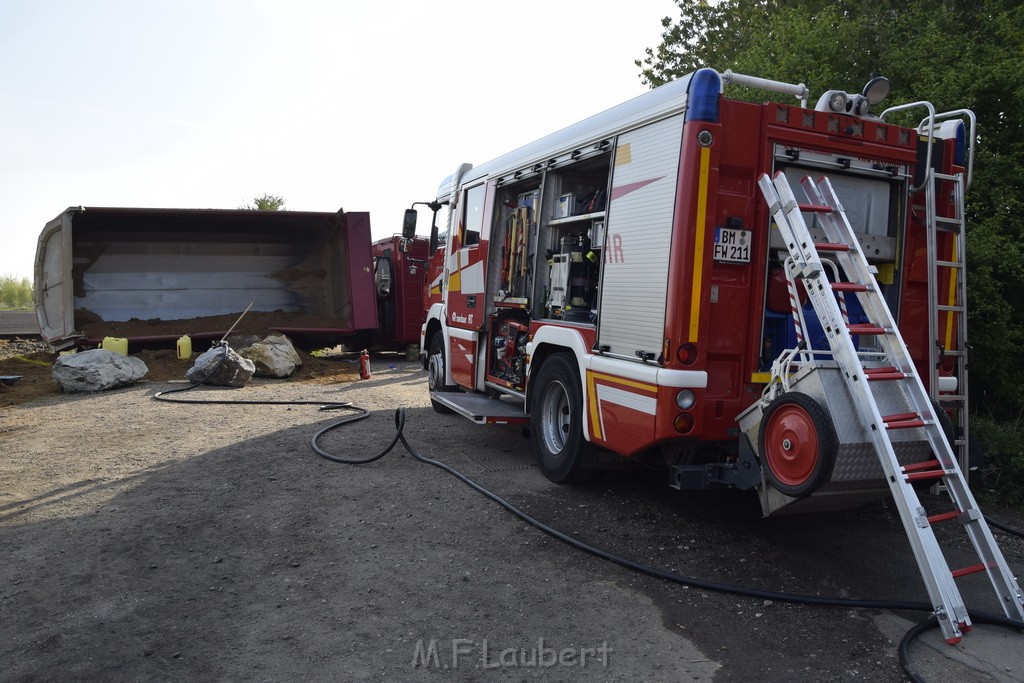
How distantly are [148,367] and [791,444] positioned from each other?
10892 millimetres

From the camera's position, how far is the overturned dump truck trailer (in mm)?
12891

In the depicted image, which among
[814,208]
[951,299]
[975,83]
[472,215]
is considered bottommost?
[951,299]

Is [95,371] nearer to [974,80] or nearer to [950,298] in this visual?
[950,298]

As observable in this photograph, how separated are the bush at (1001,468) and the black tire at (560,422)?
3.11m

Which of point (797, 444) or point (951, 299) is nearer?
point (797, 444)

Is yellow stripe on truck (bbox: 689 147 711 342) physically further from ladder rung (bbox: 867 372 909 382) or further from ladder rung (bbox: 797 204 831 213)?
ladder rung (bbox: 867 372 909 382)

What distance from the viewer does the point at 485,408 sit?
700cm

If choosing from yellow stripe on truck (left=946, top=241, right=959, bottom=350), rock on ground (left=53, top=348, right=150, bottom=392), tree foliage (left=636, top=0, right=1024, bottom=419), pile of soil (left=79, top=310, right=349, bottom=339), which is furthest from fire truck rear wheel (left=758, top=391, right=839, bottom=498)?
pile of soil (left=79, top=310, right=349, bottom=339)

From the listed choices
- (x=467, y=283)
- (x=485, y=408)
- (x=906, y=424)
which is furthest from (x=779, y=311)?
(x=467, y=283)

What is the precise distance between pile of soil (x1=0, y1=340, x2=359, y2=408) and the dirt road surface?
4246 mm

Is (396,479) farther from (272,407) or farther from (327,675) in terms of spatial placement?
(272,407)

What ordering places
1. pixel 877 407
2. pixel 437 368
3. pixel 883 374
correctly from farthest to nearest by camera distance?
pixel 437 368
pixel 883 374
pixel 877 407

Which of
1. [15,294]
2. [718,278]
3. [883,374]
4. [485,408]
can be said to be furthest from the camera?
[15,294]

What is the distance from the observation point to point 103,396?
10492 mm
